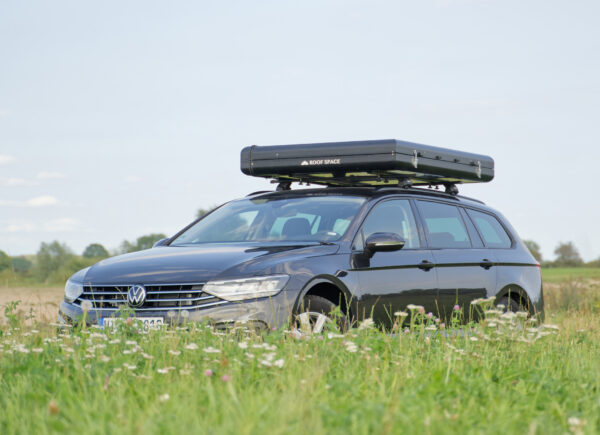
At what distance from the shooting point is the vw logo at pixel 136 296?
636 cm

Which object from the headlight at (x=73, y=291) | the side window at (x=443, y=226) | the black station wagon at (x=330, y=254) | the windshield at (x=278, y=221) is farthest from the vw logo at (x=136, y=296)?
the side window at (x=443, y=226)

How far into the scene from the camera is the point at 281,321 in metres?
6.21

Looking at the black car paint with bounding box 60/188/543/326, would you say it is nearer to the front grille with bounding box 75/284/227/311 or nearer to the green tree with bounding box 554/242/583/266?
the front grille with bounding box 75/284/227/311

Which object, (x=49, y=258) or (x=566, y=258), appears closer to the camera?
(x=49, y=258)

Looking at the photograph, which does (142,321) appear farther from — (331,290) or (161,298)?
(331,290)

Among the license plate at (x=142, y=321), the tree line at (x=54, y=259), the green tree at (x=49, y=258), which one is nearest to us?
the license plate at (x=142, y=321)

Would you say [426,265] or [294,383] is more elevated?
[426,265]

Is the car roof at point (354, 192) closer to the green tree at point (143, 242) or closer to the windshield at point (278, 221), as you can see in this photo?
the windshield at point (278, 221)

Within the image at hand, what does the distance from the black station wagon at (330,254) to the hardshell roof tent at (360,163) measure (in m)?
0.01

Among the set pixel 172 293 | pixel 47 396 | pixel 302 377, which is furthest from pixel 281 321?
pixel 47 396

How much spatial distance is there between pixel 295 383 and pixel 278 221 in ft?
11.5

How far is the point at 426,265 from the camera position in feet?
25.8

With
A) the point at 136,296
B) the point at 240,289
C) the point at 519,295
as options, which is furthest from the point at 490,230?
the point at 136,296

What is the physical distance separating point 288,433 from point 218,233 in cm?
458
